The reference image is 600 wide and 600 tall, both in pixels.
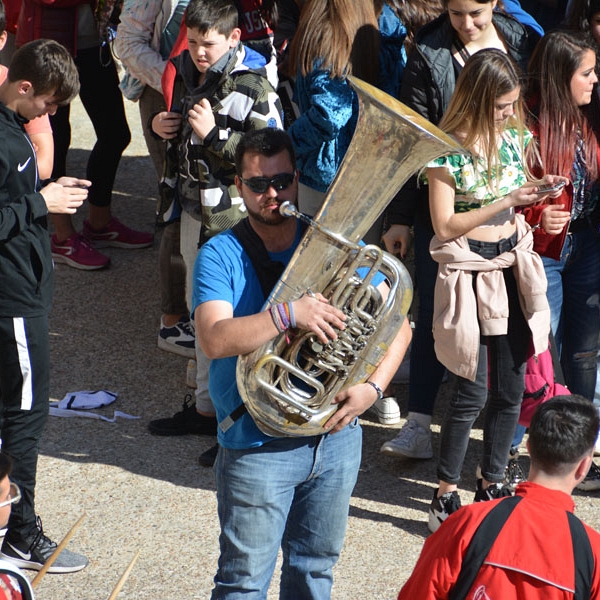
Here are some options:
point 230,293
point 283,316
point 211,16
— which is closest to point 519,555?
point 283,316

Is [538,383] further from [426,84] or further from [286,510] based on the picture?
[286,510]

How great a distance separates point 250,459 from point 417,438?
178 cm

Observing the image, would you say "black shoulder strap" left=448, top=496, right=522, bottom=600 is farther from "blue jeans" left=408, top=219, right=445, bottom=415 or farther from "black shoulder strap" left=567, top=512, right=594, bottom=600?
"blue jeans" left=408, top=219, right=445, bottom=415

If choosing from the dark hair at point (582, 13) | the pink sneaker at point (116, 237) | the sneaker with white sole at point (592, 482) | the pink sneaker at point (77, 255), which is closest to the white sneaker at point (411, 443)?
the sneaker with white sole at point (592, 482)

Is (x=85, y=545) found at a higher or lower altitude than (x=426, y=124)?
lower

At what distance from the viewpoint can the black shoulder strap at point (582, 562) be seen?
224cm

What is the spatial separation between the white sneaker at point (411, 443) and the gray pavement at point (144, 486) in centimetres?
6

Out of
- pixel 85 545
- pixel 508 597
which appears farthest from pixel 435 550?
pixel 85 545

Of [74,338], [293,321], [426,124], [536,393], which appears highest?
[426,124]

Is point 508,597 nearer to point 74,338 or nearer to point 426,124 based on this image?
point 426,124

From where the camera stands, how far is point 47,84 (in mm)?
3635

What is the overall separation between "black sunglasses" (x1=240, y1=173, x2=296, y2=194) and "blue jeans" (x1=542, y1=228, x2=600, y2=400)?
1763 mm

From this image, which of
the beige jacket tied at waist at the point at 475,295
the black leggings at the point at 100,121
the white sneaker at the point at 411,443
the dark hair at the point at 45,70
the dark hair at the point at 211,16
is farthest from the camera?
the black leggings at the point at 100,121

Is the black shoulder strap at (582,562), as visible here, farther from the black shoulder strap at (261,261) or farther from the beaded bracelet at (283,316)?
the black shoulder strap at (261,261)
